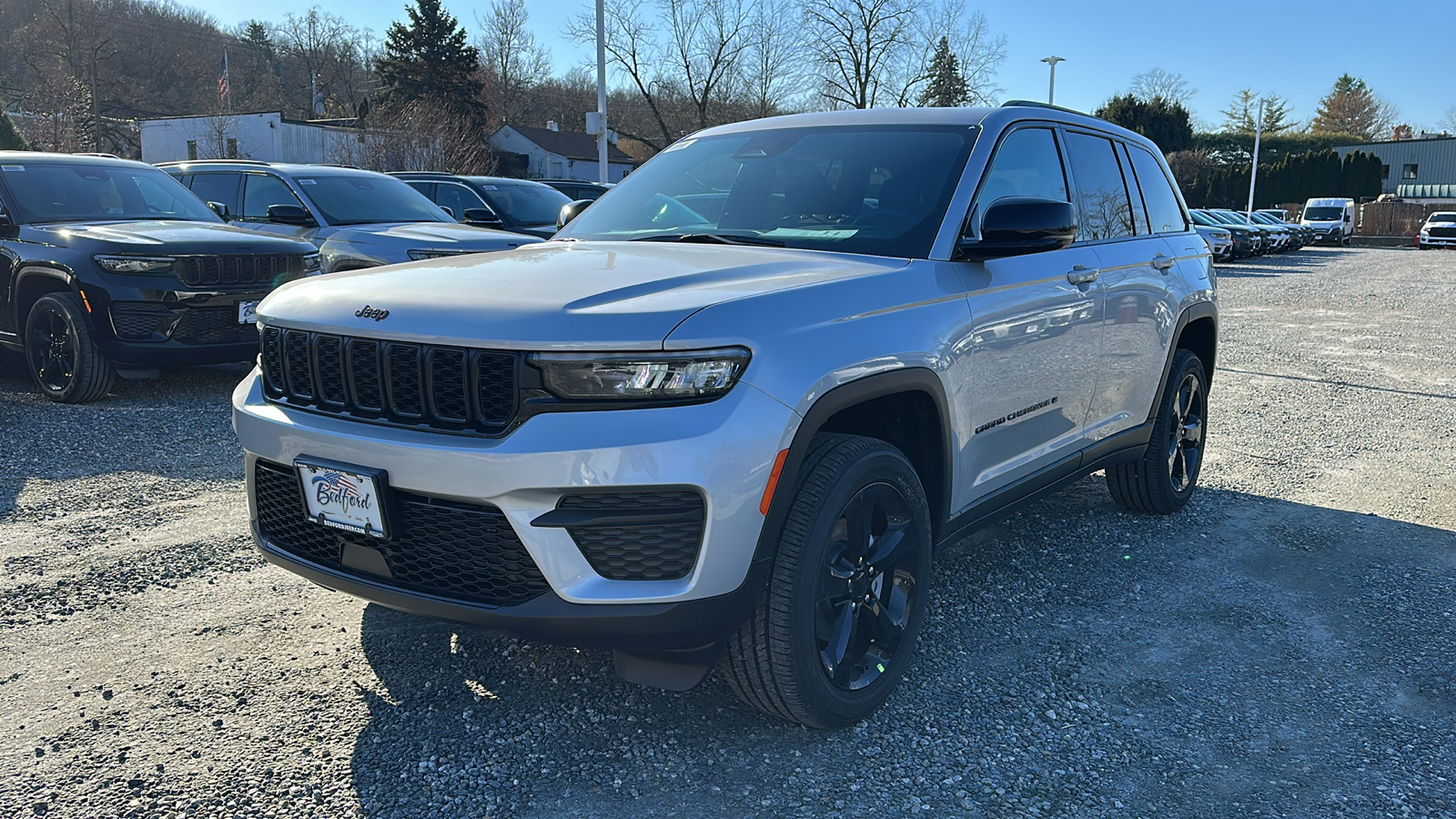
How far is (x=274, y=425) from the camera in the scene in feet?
9.52

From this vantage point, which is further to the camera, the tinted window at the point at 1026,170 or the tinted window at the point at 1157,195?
the tinted window at the point at 1157,195

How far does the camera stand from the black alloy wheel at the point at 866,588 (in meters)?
2.92

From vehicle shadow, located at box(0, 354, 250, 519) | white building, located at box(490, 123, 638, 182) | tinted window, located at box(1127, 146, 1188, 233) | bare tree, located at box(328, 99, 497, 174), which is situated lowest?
vehicle shadow, located at box(0, 354, 250, 519)

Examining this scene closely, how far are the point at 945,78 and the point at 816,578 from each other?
170 ft

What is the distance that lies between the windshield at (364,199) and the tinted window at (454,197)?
2198mm

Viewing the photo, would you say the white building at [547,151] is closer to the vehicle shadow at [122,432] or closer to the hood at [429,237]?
the hood at [429,237]

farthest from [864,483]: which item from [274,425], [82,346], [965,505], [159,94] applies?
[159,94]

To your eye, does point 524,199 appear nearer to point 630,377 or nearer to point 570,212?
point 570,212

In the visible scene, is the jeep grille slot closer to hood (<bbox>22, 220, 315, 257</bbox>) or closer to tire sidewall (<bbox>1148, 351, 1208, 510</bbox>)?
tire sidewall (<bbox>1148, 351, 1208, 510</bbox>)

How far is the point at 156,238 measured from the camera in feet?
23.9

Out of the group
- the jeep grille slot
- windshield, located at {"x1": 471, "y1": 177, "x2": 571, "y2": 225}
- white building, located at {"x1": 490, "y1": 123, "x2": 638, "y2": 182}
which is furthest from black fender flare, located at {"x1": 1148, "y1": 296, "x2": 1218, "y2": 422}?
white building, located at {"x1": 490, "y1": 123, "x2": 638, "y2": 182}

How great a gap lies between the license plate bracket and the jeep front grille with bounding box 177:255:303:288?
17.1 feet

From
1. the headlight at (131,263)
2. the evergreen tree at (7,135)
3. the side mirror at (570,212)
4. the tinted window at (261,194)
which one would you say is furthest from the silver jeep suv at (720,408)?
the evergreen tree at (7,135)

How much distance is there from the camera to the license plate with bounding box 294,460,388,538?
8.66ft
